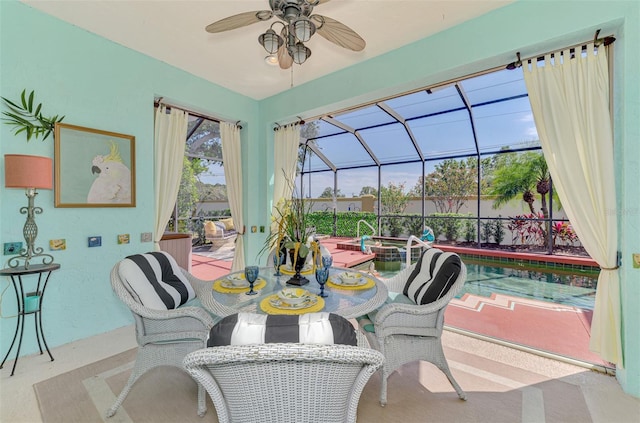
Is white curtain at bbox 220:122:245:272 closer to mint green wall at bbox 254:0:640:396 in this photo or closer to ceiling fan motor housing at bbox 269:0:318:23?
mint green wall at bbox 254:0:640:396

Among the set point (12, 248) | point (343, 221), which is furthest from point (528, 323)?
point (343, 221)

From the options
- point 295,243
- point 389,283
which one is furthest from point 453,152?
point 295,243

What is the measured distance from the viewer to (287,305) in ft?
5.45

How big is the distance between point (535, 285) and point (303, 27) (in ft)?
17.2

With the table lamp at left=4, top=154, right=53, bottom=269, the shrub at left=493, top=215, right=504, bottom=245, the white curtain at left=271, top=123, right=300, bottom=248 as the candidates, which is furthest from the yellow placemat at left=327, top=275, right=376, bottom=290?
the shrub at left=493, top=215, right=504, bottom=245

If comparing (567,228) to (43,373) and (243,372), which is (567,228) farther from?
(43,373)

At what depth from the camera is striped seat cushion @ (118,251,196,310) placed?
1868mm

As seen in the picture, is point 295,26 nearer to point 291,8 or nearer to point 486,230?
point 291,8

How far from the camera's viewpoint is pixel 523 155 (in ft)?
22.4

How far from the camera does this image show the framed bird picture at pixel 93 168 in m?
2.50

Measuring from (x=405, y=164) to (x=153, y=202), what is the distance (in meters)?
5.69

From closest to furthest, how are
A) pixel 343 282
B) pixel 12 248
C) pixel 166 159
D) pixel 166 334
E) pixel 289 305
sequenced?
1. pixel 289 305
2. pixel 166 334
3. pixel 343 282
4. pixel 12 248
5. pixel 166 159

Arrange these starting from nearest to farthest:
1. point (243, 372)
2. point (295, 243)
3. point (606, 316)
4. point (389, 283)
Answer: point (243, 372) < point (606, 316) < point (295, 243) < point (389, 283)

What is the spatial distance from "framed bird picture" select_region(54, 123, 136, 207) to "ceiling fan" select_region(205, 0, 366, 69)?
182 cm
